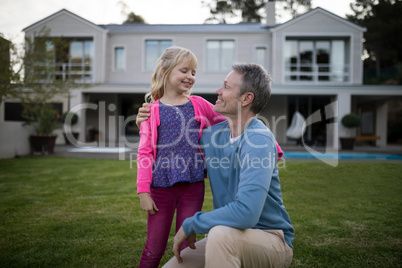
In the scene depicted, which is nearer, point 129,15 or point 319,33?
point 319,33

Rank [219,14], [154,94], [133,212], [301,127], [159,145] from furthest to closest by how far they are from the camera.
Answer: [219,14] < [301,127] < [133,212] < [154,94] < [159,145]

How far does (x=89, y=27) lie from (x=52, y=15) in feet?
6.60

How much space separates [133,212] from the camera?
4.21 meters

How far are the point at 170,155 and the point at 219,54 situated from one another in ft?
49.5

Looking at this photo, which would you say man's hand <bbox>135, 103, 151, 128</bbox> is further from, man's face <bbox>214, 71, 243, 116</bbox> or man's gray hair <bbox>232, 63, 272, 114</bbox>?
man's gray hair <bbox>232, 63, 272, 114</bbox>

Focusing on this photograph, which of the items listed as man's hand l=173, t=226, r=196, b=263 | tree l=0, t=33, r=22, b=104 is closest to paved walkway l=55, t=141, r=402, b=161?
tree l=0, t=33, r=22, b=104

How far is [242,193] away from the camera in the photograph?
1405mm

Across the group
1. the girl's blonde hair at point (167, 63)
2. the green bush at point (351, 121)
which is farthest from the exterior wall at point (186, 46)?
the girl's blonde hair at point (167, 63)

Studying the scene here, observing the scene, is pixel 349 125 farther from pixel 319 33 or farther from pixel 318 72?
pixel 319 33

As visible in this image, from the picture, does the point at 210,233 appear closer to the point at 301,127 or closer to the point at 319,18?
the point at 301,127

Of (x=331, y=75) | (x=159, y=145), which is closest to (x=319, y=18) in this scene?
(x=331, y=75)

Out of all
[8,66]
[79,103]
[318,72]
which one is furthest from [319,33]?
[8,66]

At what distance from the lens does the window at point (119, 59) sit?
16.9 m

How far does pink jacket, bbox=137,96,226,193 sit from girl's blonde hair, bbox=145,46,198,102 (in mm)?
120
